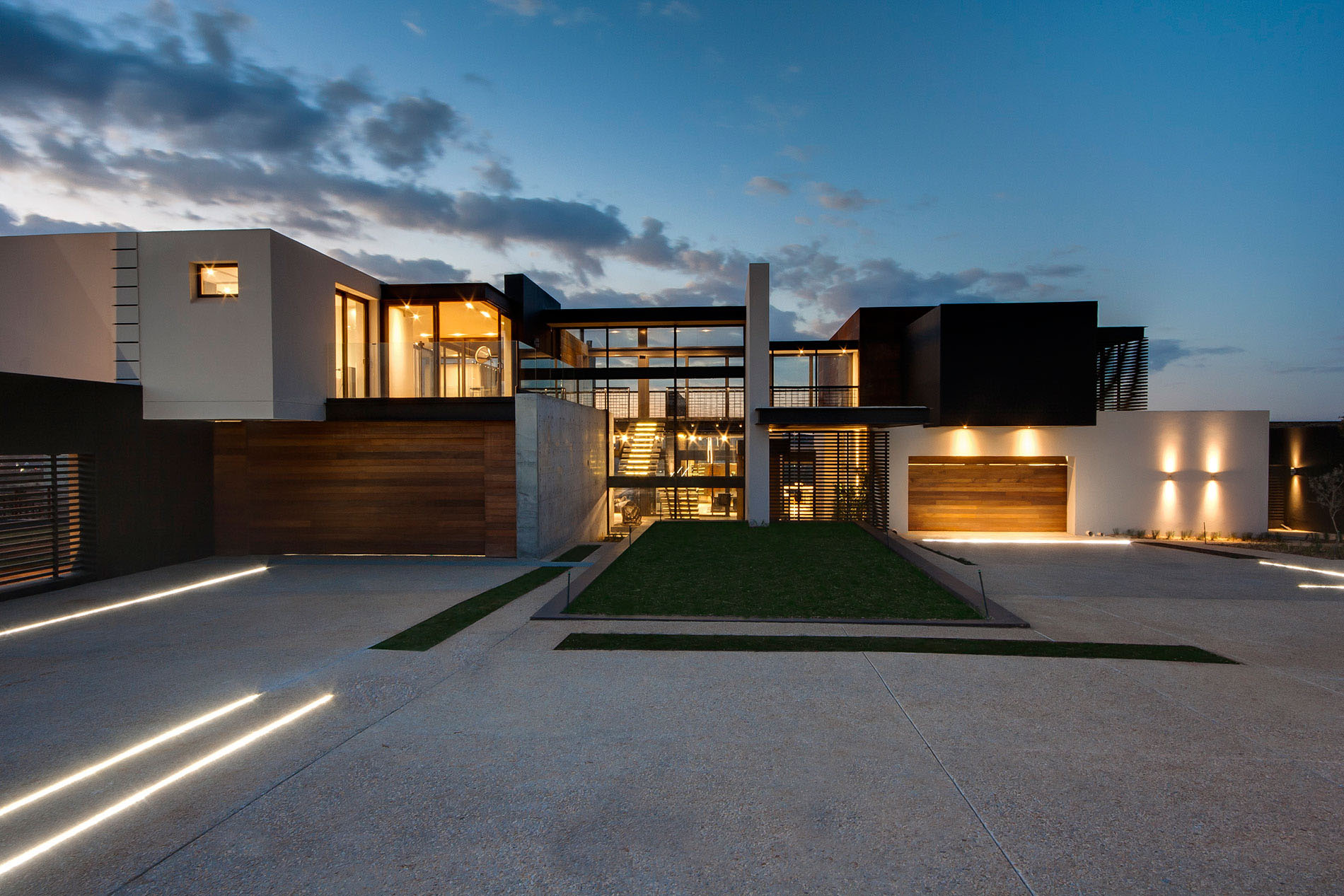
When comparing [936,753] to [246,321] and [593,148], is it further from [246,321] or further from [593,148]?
[593,148]

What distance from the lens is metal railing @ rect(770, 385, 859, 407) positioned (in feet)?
61.5

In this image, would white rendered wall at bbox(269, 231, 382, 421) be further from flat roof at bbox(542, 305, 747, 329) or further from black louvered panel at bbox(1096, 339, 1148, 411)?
black louvered panel at bbox(1096, 339, 1148, 411)

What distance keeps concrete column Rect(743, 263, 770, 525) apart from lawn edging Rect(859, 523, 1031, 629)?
14.1 feet

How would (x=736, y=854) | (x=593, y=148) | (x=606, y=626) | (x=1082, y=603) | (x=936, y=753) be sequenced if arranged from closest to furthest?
(x=736, y=854) → (x=936, y=753) → (x=606, y=626) → (x=1082, y=603) → (x=593, y=148)

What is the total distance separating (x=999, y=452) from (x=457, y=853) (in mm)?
17456

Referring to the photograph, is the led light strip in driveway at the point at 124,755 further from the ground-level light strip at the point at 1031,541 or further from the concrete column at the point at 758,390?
the ground-level light strip at the point at 1031,541

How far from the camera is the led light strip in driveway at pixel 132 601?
7367 mm

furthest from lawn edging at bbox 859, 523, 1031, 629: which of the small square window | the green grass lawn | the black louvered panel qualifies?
the small square window

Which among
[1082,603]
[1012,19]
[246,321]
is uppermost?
[1012,19]

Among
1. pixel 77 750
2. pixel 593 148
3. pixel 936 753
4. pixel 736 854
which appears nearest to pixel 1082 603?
pixel 936 753

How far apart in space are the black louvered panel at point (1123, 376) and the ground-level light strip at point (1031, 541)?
4358 millimetres

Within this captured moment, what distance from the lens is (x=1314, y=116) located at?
19000mm

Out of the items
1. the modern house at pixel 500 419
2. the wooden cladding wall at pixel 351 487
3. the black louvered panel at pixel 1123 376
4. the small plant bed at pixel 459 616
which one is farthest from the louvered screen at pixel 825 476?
the small plant bed at pixel 459 616

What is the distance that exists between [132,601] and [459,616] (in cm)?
534
